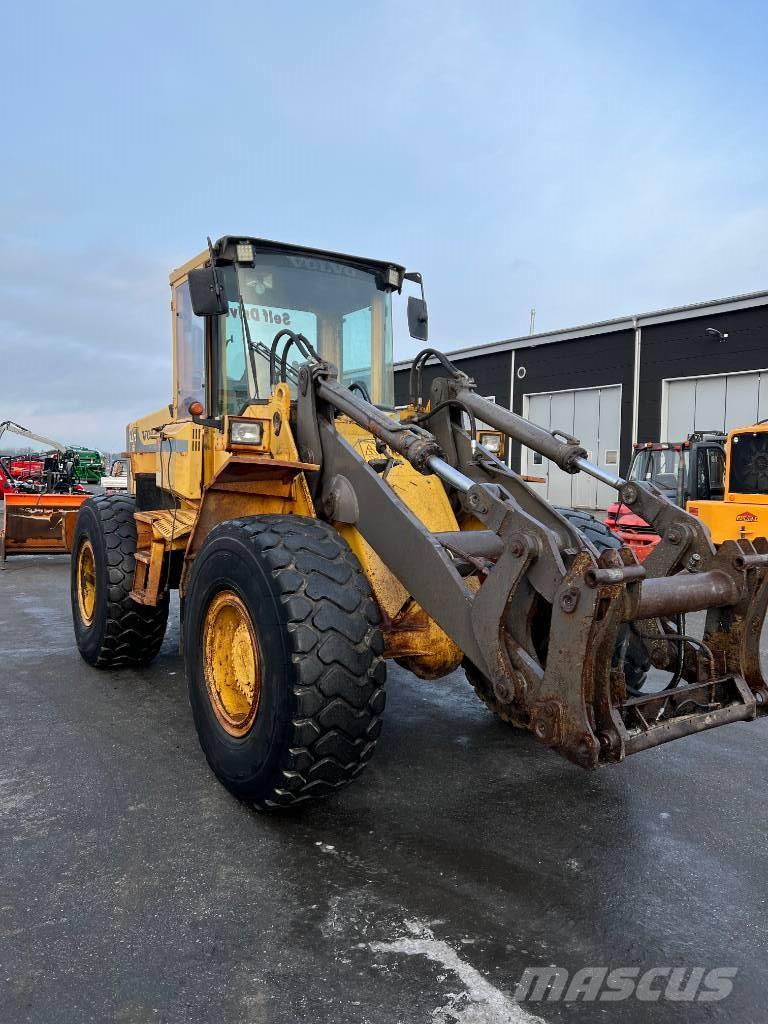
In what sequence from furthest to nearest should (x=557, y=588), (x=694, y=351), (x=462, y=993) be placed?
(x=694, y=351) < (x=557, y=588) < (x=462, y=993)

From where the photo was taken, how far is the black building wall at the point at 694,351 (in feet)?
61.8

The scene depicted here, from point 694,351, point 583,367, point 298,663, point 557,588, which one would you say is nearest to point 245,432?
point 298,663

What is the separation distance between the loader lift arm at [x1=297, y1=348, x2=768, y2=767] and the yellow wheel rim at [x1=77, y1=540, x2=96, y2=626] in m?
3.06

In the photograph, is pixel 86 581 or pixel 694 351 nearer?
pixel 86 581

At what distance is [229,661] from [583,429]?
69.0 feet

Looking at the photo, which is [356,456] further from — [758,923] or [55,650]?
[55,650]

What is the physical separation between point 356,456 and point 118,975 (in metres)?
2.26

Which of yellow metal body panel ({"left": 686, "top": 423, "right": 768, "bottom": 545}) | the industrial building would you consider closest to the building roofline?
the industrial building

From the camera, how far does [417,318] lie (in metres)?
5.62

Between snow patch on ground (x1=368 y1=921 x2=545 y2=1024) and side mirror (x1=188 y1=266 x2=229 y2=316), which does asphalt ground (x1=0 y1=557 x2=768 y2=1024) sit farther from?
side mirror (x1=188 y1=266 x2=229 y2=316)

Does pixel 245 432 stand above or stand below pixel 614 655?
above

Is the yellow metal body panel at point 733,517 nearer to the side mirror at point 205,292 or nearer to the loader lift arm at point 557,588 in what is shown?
the loader lift arm at point 557,588

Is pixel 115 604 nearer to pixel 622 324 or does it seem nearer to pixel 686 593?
pixel 686 593

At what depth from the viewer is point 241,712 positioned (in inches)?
145
